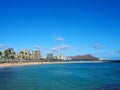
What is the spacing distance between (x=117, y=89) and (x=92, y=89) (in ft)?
14.2

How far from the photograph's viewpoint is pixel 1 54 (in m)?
199

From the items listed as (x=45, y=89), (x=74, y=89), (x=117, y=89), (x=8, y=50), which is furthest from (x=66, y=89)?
(x=8, y=50)

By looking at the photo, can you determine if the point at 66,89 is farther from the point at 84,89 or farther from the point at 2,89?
the point at 2,89

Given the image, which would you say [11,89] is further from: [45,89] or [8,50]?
[8,50]

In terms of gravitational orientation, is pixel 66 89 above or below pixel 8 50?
below

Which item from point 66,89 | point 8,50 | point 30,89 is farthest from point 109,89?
point 8,50

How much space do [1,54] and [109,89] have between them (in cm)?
17464

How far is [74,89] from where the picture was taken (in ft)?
126

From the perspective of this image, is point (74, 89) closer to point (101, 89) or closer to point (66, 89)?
point (66, 89)

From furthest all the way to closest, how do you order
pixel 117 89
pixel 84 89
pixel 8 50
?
1. pixel 8 50
2. pixel 84 89
3. pixel 117 89

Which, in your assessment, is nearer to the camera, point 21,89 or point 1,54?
→ point 21,89

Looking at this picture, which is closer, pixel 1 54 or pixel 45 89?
pixel 45 89

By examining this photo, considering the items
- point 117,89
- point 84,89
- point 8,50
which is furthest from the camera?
point 8,50

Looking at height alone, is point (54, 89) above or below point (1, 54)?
below
